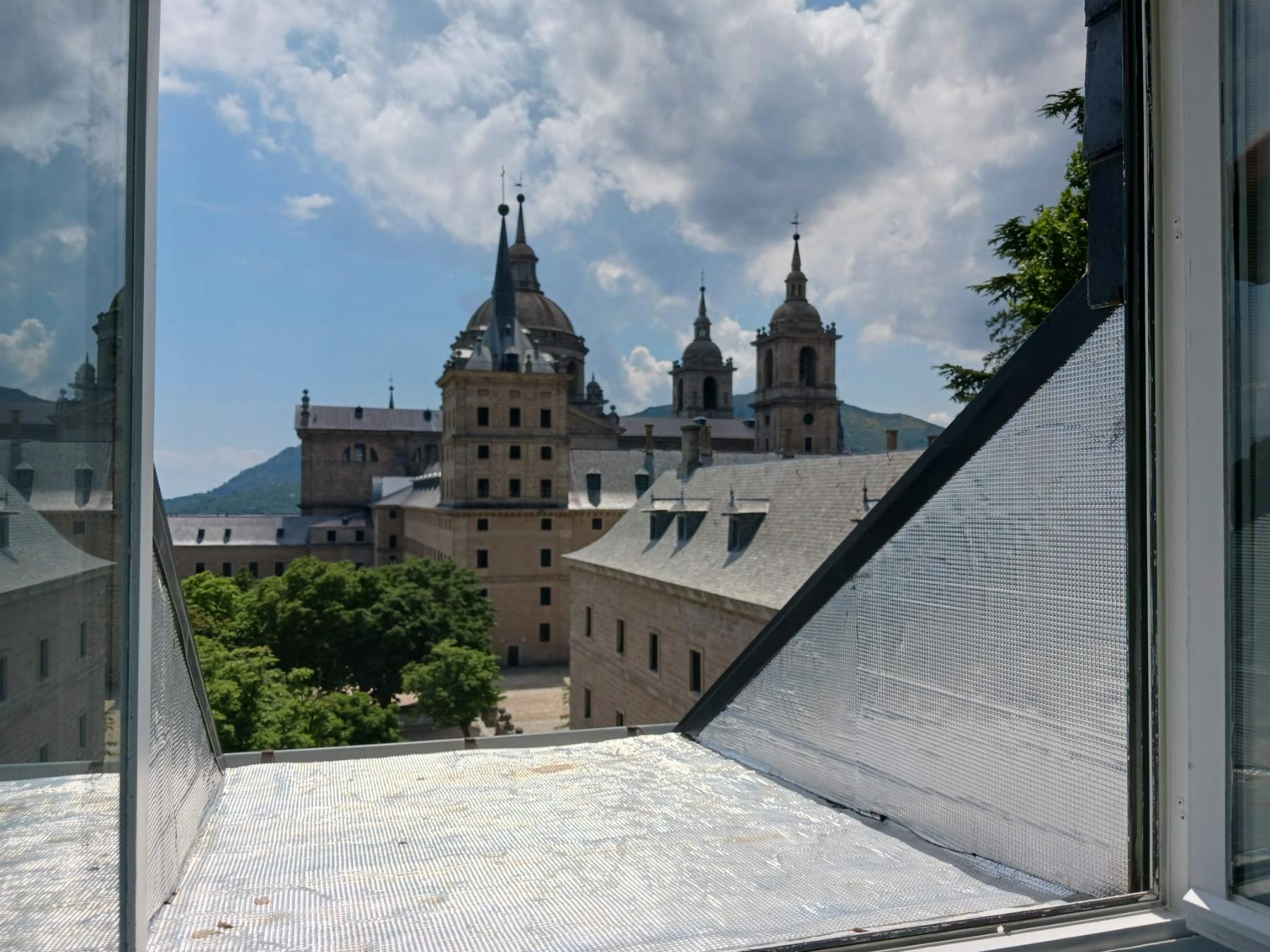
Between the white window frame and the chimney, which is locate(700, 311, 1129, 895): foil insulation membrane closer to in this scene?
the white window frame

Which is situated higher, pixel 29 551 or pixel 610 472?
pixel 610 472

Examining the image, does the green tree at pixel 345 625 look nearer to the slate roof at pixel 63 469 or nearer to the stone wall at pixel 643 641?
the stone wall at pixel 643 641

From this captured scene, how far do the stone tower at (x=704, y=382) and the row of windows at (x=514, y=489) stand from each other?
33.9 metres

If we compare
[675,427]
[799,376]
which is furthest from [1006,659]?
[675,427]

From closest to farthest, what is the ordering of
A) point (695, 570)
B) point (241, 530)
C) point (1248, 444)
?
point (1248, 444), point (695, 570), point (241, 530)

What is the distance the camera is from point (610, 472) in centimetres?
4784

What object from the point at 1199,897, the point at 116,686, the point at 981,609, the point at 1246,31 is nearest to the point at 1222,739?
the point at 1199,897

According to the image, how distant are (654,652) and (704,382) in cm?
5904

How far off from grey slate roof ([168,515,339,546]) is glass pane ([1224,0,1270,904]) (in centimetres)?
6024

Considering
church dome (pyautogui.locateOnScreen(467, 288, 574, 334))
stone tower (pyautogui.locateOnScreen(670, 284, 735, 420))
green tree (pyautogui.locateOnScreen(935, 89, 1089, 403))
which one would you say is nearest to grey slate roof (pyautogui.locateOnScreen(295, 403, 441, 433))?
church dome (pyautogui.locateOnScreen(467, 288, 574, 334))

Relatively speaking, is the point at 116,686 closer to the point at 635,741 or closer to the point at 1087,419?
the point at 1087,419

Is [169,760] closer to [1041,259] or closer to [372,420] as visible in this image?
[1041,259]

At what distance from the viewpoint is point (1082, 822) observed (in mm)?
2299

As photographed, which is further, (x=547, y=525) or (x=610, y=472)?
(x=610, y=472)
